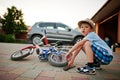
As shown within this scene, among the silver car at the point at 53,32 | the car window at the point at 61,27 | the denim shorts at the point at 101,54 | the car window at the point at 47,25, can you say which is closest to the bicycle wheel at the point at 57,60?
the denim shorts at the point at 101,54

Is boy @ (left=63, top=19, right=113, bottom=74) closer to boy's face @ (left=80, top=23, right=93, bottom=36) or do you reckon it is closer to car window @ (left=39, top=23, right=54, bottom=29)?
boy's face @ (left=80, top=23, right=93, bottom=36)

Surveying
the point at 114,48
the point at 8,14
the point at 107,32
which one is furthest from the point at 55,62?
the point at 8,14

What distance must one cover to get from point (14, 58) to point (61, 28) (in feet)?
24.8

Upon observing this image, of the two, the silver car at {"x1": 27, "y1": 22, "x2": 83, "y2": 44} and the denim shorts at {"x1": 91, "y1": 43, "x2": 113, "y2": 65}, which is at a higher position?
the silver car at {"x1": 27, "y1": 22, "x2": 83, "y2": 44}

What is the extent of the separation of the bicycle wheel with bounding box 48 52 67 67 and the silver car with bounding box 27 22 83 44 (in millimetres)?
7467

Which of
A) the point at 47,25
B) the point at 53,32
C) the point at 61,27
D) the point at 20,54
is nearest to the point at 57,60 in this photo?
the point at 20,54

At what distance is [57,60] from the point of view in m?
4.60

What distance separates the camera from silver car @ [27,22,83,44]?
479 inches

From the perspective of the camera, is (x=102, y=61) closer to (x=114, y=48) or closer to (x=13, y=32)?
(x=114, y=48)

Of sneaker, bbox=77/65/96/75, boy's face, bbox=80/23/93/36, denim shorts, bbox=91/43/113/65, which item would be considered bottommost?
sneaker, bbox=77/65/96/75

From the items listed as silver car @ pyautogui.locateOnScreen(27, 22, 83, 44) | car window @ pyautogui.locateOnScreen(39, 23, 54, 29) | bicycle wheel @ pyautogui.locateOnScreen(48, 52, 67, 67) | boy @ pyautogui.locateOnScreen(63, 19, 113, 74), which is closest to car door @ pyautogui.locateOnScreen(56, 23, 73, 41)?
silver car @ pyautogui.locateOnScreen(27, 22, 83, 44)

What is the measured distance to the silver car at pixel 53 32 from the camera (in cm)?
1216

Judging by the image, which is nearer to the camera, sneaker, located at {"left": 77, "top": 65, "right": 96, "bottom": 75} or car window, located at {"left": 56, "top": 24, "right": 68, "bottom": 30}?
sneaker, located at {"left": 77, "top": 65, "right": 96, "bottom": 75}

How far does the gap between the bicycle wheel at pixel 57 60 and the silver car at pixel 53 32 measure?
7467 millimetres
